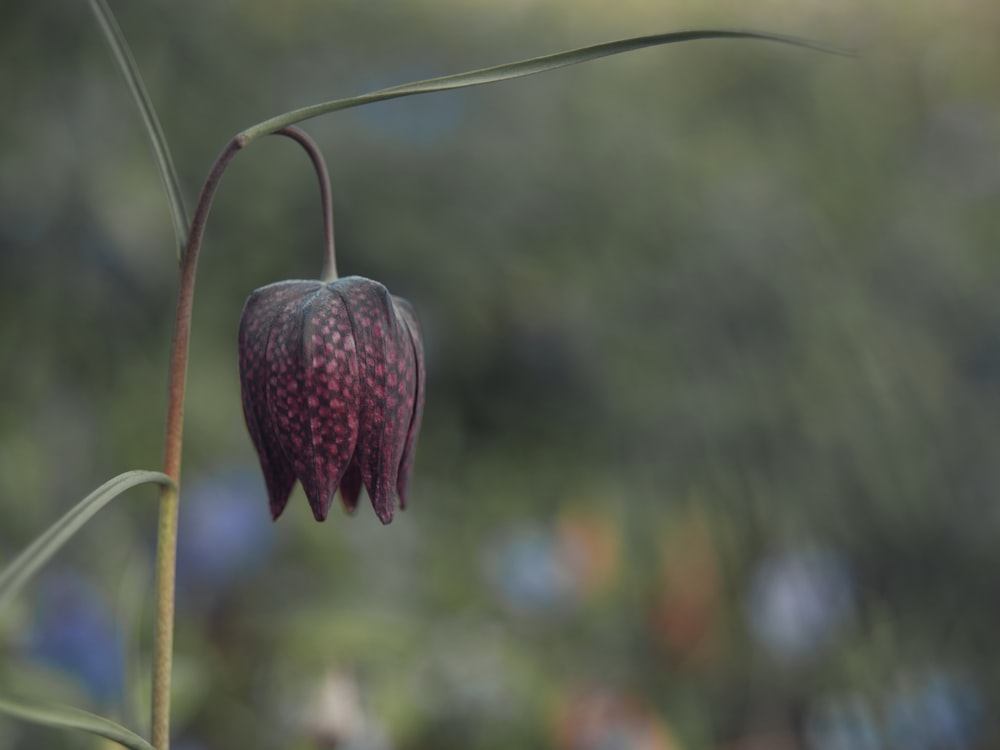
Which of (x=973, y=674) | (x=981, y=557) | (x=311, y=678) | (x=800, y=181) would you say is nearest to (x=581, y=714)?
(x=311, y=678)

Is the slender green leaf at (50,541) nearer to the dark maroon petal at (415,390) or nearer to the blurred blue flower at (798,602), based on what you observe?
the dark maroon petal at (415,390)

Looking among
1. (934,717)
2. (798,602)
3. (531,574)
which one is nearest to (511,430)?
(531,574)

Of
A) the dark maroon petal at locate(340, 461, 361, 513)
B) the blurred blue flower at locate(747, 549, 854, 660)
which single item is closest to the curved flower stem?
the dark maroon petal at locate(340, 461, 361, 513)

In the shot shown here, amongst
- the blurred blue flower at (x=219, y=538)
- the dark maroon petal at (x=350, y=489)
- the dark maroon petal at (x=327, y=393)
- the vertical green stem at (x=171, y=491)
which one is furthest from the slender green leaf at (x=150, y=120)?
the blurred blue flower at (x=219, y=538)

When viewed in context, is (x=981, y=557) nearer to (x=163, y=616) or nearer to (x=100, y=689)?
(x=100, y=689)

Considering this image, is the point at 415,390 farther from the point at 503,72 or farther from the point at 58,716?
the point at 58,716
